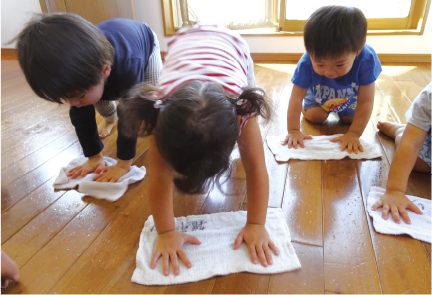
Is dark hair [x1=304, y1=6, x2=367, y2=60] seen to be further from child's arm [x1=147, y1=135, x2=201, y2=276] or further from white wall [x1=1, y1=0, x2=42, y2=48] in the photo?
white wall [x1=1, y1=0, x2=42, y2=48]

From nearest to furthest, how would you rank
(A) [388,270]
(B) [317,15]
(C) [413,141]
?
(A) [388,270] < (C) [413,141] < (B) [317,15]

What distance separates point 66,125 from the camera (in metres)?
1.41

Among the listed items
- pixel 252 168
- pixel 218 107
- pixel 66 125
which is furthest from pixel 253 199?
pixel 66 125

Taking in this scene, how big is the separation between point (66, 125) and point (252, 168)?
1.05 meters

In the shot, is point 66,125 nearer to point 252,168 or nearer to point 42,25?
point 42,25

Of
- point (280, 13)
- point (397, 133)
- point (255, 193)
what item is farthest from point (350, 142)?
point (280, 13)

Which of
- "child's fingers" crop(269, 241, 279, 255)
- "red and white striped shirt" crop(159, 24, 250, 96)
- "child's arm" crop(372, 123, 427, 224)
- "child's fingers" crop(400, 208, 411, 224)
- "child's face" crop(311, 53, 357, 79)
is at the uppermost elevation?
"red and white striped shirt" crop(159, 24, 250, 96)

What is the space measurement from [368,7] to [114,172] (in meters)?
2.31

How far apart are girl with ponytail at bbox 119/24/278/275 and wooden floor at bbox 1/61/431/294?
9 centimetres

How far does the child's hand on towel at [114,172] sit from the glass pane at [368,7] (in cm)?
201

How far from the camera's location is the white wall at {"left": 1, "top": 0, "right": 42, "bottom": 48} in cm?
282

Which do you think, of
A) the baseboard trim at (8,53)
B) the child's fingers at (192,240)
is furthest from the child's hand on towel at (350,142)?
the baseboard trim at (8,53)

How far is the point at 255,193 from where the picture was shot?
71cm

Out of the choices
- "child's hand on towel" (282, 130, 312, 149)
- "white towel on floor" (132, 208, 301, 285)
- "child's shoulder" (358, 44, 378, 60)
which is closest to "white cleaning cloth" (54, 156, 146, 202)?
"white towel on floor" (132, 208, 301, 285)
